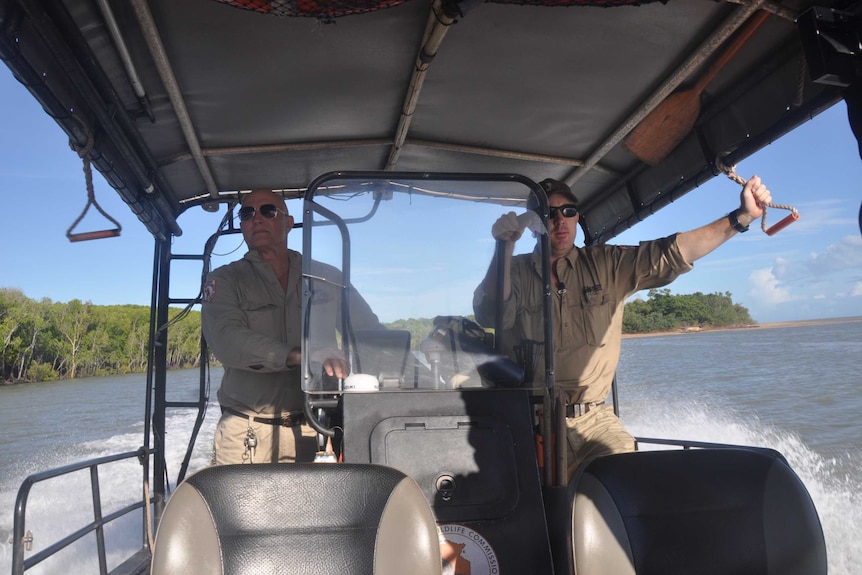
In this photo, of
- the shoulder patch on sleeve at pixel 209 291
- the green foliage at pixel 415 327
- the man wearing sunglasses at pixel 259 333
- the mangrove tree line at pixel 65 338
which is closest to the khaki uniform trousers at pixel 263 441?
the man wearing sunglasses at pixel 259 333

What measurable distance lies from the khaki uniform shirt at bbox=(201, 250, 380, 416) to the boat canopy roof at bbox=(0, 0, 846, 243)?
2.24ft

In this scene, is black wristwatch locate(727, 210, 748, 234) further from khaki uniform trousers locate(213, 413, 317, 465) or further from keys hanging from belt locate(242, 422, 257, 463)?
keys hanging from belt locate(242, 422, 257, 463)

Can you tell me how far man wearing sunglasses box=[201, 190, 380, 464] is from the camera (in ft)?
10.6

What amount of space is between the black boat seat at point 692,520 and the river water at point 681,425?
4063mm

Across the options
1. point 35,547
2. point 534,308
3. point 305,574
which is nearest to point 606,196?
point 534,308

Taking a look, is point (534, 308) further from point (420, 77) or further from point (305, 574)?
point (305, 574)

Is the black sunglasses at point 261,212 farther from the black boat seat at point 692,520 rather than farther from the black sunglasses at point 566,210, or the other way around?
the black boat seat at point 692,520

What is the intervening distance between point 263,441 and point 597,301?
73.8 inches

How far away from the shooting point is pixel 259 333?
319 centimetres

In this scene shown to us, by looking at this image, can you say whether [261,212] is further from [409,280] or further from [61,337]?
[61,337]

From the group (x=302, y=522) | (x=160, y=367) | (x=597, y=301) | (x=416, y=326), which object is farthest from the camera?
(x=160, y=367)

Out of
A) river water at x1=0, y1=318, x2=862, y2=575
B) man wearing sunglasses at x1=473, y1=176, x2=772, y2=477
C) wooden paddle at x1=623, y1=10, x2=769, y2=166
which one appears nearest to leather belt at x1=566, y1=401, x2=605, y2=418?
man wearing sunglasses at x1=473, y1=176, x2=772, y2=477

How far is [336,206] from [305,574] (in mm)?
1496

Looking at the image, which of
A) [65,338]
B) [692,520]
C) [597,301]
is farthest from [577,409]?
[65,338]
